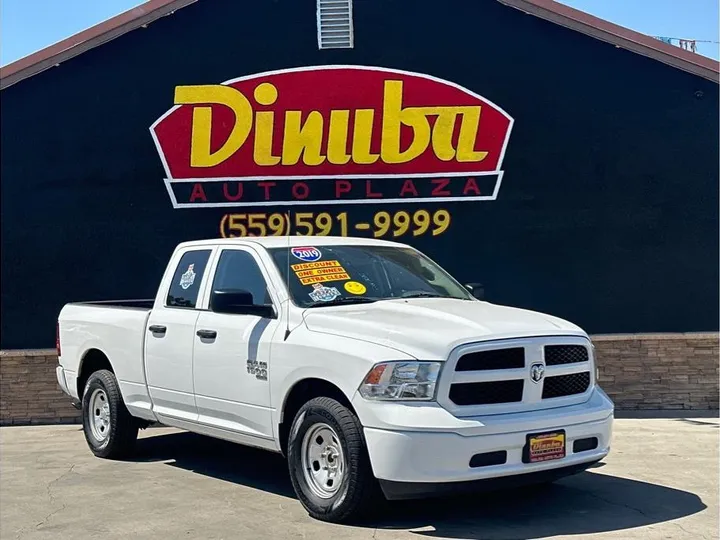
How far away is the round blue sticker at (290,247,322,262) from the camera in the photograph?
7.24 metres

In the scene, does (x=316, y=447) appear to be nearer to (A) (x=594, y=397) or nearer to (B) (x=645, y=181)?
(A) (x=594, y=397)

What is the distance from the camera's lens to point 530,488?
7055mm

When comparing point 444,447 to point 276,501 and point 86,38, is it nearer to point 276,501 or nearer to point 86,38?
point 276,501

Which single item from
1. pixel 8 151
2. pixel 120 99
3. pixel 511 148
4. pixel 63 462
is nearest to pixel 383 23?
pixel 511 148

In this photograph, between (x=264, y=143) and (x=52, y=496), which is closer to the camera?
(x=52, y=496)

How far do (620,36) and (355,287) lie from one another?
5963 mm

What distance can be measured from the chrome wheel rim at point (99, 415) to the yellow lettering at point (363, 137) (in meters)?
4.26

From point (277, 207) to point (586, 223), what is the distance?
3.77 m

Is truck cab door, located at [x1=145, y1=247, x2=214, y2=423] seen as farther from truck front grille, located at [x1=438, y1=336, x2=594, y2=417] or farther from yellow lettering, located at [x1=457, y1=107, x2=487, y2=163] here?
yellow lettering, located at [x1=457, y1=107, x2=487, y2=163]

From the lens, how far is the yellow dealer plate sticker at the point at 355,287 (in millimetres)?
7024

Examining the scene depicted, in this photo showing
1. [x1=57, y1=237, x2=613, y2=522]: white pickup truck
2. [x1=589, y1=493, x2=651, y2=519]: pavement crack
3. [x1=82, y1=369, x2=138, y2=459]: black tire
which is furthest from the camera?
[x1=82, y1=369, x2=138, y2=459]: black tire

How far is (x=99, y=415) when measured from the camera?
9.01m

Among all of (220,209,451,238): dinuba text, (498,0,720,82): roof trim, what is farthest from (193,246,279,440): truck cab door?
(498,0,720,82): roof trim

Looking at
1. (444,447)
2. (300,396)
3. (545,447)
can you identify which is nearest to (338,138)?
(300,396)
